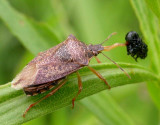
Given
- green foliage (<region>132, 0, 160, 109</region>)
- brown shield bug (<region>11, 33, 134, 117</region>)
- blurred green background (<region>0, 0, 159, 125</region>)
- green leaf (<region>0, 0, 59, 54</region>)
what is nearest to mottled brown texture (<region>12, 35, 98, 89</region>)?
brown shield bug (<region>11, 33, 134, 117</region>)

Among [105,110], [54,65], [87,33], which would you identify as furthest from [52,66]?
[87,33]

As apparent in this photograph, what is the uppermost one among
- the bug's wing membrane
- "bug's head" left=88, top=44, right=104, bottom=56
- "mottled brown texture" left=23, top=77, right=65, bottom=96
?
"bug's head" left=88, top=44, right=104, bottom=56

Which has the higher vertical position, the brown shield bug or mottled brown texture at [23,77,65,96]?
the brown shield bug

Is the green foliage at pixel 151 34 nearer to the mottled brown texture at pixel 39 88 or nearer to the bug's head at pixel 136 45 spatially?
the bug's head at pixel 136 45

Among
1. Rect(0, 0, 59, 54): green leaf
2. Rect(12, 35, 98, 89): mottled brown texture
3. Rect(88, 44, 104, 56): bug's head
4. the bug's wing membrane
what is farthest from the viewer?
Rect(0, 0, 59, 54): green leaf

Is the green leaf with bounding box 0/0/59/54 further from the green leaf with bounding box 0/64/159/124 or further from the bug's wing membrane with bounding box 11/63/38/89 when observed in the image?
the green leaf with bounding box 0/64/159/124

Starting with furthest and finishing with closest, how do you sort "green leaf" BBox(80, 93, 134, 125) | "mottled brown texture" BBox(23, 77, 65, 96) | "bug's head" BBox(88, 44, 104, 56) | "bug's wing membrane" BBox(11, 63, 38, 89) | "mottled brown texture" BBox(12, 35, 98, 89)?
"bug's head" BBox(88, 44, 104, 56) < "green leaf" BBox(80, 93, 134, 125) < "mottled brown texture" BBox(12, 35, 98, 89) < "bug's wing membrane" BBox(11, 63, 38, 89) < "mottled brown texture" BBox(23, 77, 65, 96)
